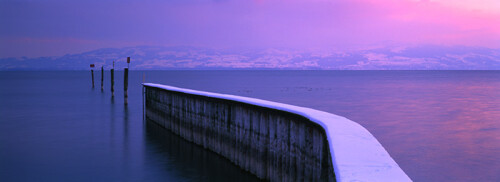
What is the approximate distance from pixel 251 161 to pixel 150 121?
521 inches

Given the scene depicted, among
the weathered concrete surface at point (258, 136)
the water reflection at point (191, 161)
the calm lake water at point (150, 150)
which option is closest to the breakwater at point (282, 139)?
the weathered concrete surface at point (258, 136)

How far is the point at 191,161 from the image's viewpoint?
45.8ft

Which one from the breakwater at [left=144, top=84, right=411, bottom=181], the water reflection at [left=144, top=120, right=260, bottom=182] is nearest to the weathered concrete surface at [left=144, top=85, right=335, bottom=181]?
the breakwater at [left=144, top=84, right=411, bottom=181]

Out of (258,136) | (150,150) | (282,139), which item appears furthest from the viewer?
(150,150)

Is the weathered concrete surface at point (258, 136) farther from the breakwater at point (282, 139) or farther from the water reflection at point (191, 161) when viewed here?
the water reflection at point (191, 161)

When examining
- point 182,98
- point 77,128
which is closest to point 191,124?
point 182,98

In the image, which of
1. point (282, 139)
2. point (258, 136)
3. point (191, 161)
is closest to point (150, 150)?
point (191, 161)

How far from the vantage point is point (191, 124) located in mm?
15406

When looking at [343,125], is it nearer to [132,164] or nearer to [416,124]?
[132,164]

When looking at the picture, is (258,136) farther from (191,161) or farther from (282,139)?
(191,161)

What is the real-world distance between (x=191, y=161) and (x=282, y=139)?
5.46 metres

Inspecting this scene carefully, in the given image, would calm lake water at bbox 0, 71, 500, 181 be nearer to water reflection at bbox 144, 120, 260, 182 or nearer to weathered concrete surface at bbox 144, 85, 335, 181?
water reflection at bbox 144, 120, 260, 182

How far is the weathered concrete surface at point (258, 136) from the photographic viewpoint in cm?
759

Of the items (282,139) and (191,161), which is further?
(191,161)
